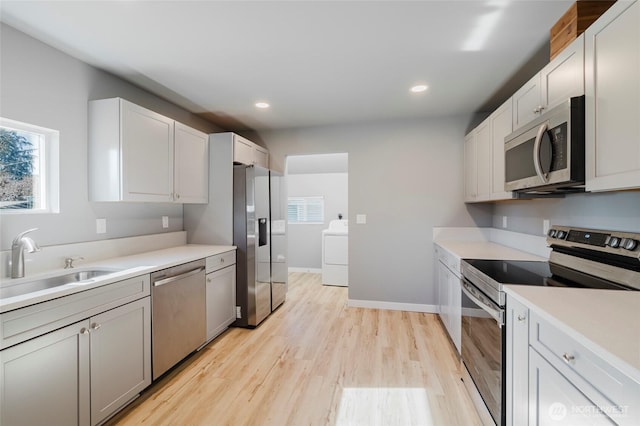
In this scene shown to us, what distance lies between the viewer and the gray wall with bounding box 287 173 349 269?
6.04 m

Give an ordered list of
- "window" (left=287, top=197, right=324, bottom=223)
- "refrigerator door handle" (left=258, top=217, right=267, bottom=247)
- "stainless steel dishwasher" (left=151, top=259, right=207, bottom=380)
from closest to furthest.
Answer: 1. "stainless steel dishwasher" (left=151, top=259, right=207, bottom=380)
2. "refrigerator door handle" (left=258, top=217, right=267, bottom=247)
3. "window" (left=287, top=197, right=324, bottom=223)

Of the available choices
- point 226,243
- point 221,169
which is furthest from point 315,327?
point 221,169

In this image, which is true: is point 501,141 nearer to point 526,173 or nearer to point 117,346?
point 526,173

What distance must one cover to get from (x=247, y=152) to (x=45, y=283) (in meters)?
2.20

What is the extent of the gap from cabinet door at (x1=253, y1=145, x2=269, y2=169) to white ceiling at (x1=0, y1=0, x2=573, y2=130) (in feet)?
2.62

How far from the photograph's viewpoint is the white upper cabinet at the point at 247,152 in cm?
322

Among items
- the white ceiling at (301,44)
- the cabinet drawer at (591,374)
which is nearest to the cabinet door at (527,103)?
the white ceiling at (301,44)

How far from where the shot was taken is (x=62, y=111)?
205 centimetres

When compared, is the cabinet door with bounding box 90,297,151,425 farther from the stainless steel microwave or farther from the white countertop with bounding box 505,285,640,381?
the stainless steel microwave

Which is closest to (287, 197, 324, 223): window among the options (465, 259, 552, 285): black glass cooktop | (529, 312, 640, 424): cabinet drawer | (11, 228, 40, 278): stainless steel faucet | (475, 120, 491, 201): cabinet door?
(475, 120, 491, 201): cabinet door

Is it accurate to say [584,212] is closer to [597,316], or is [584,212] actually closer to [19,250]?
[597,316]

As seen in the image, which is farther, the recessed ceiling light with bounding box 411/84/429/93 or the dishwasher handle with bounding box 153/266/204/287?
the recessed ceiling light with bounding box 411/84/429/93

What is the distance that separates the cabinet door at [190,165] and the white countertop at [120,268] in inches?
21.1

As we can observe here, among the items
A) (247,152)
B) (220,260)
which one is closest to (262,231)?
(220,260)
